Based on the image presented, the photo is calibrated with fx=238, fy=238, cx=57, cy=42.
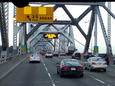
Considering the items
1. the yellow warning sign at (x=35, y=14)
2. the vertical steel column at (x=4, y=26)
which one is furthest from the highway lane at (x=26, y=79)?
the yellow warning sign at (x=35, y=14)

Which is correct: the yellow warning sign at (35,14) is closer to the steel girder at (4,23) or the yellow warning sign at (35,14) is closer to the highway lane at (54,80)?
the steel girder at (4,23)

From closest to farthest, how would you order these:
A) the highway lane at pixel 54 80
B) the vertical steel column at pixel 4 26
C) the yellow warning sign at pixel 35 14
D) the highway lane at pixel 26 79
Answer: the highway lane at pixel 54 80 → the highway lane at pixel 26 79 → the vertical steel column at pixel 4 26 → the yellow warning sign at pixel 35 14

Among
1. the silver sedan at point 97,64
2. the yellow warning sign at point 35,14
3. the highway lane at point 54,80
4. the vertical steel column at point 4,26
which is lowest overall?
the highway lane at point 54,80

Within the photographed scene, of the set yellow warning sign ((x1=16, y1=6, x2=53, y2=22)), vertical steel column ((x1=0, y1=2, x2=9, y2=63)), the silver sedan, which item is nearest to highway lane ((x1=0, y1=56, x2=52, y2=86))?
the silver sedan

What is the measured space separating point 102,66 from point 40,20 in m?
20.9

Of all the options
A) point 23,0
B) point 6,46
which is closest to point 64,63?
point 23,0

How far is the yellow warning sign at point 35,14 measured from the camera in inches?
1638

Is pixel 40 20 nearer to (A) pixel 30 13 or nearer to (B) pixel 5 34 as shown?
(A) pixel 30 13

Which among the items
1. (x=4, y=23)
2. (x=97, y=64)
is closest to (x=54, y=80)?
(x=97, y=64)

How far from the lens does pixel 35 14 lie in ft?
139

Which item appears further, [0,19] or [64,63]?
[0,19]

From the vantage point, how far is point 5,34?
31938 millimetres

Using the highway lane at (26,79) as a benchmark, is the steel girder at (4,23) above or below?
above

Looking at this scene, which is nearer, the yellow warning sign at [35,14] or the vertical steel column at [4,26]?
the vertical steel column at [4,26]
